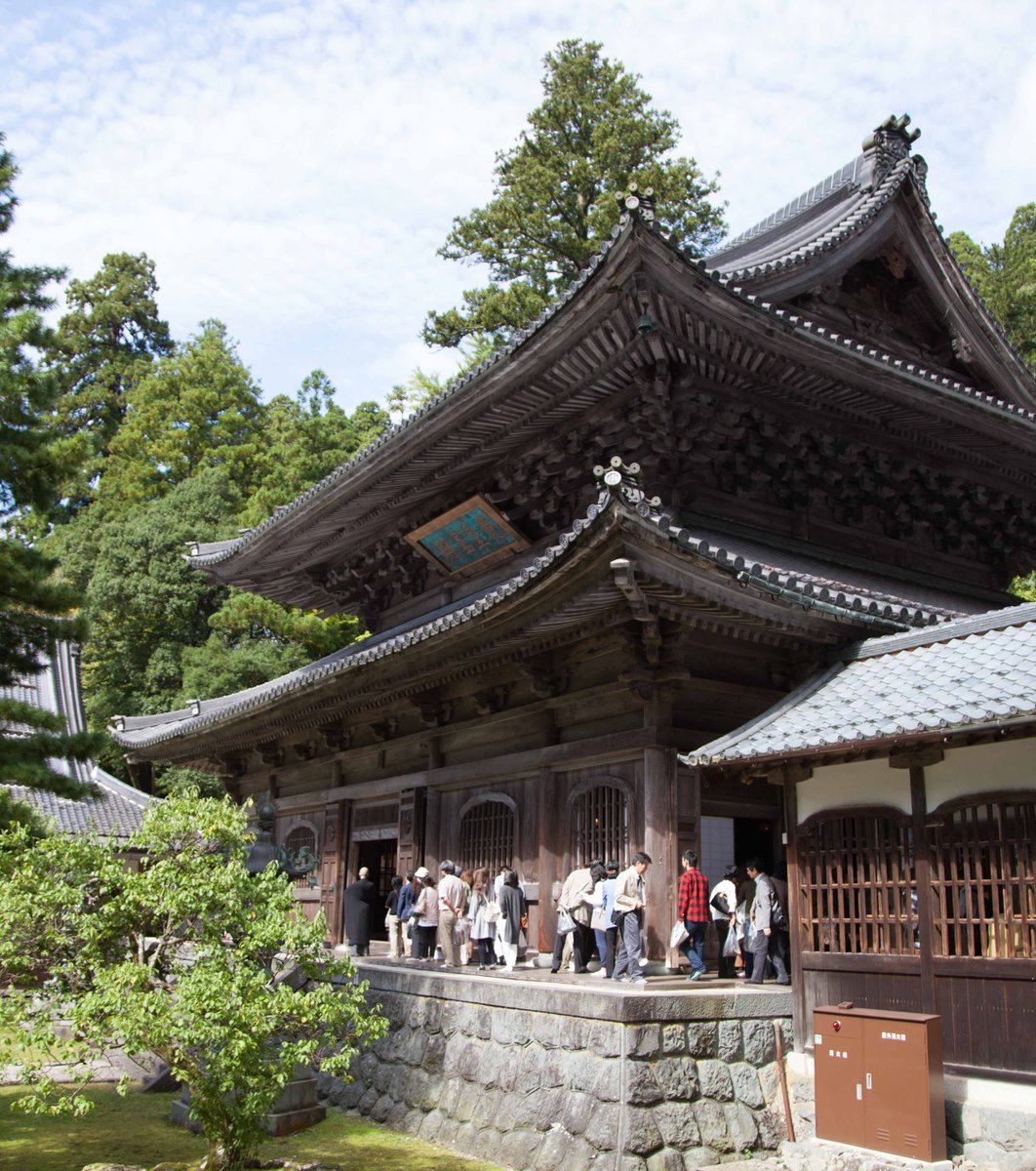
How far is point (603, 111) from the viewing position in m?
32.7

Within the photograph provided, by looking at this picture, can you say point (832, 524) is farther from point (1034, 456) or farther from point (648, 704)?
point (648, 704)

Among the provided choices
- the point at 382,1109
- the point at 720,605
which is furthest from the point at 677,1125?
the point at 720,605

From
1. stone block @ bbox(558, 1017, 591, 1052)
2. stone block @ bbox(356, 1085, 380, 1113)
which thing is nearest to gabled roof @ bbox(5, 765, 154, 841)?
stone block @ bbox(356, 1085, 380, 1113)

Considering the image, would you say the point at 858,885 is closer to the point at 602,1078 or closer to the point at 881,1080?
the point at 881,1080

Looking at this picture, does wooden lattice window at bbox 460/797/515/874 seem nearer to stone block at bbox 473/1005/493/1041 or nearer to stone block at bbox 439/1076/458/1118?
stone block at bbox 473/1005/493/1041

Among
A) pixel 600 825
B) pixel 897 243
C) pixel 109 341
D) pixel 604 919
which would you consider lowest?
pixel 604 919

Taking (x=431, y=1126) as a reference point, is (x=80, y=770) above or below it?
above

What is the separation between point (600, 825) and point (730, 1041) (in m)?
2.95

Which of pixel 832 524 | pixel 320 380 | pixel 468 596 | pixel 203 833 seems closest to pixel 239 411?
pixel 320 380

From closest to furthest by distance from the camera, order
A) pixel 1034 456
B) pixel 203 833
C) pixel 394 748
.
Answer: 1. pixel 203 833
2. pixel 1034 456
3. pixel 394 748

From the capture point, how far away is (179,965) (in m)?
8.16

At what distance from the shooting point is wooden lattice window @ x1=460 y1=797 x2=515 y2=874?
13172 millimetres

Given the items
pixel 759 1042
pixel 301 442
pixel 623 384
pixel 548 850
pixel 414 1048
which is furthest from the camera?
pixel 301 442

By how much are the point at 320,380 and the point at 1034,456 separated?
34150 mm
